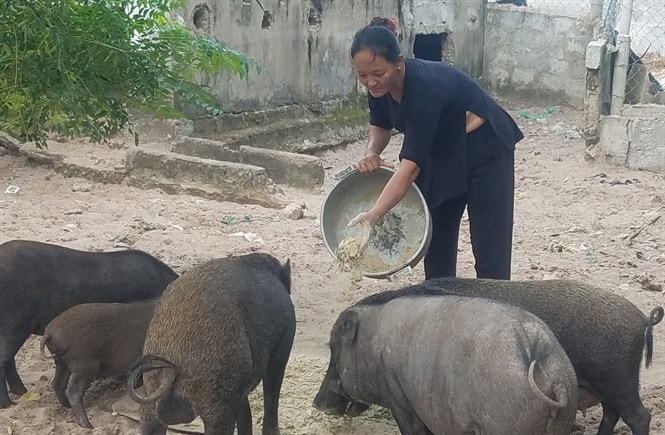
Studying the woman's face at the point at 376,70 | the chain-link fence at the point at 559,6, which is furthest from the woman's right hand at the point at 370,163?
the chain-link fence at the point at 559,6

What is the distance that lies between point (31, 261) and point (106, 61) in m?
1.16

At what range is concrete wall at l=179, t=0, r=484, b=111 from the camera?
10883 mm

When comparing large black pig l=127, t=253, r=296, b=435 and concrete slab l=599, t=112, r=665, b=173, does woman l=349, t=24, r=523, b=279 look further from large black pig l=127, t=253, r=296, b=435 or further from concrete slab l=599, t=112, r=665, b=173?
concrete slab l=599, t=112, r=665, b=173

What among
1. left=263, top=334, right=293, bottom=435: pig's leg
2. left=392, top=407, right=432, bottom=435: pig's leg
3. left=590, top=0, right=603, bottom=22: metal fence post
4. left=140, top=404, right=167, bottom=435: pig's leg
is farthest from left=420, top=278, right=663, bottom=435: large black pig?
left=590, top=0, right=603, bottom=22: metal fence post

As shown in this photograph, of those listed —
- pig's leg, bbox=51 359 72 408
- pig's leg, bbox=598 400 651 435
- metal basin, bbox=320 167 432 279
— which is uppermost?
metal basin, bbox=320 167 432 279

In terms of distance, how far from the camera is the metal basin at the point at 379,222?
515 centimetres

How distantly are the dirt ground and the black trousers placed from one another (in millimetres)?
763

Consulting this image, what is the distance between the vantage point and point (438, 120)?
4.75 m

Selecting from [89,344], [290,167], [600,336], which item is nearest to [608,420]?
[600,336]

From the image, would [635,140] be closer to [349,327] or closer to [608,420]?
[608,420]

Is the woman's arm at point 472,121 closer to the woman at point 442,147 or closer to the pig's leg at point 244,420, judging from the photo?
the woman at point 442,147

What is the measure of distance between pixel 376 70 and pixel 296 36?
25.4ft

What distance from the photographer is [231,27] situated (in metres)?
11.0

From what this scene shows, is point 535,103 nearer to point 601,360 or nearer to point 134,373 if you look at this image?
point 601,360
